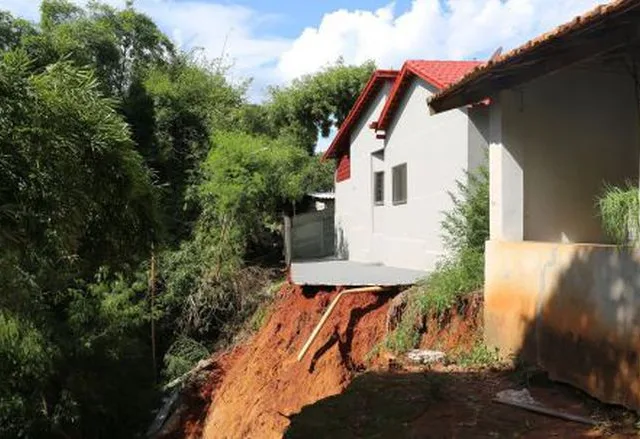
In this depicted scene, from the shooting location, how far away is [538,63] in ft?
24.0

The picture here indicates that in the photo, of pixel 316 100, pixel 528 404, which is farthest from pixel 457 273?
pixel 316 100

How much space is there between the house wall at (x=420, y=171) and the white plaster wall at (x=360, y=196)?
3.55 feet

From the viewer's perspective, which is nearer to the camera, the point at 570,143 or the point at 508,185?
the point at 508,185

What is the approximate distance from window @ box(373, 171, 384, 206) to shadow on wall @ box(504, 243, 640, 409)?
10399 mm

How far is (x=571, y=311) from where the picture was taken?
6.93 meters

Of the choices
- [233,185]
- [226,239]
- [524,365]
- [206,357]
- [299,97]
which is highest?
[299,97]

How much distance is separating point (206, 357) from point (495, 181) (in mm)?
9531

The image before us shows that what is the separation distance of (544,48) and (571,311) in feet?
8.55

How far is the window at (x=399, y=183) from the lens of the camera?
16.0 meters

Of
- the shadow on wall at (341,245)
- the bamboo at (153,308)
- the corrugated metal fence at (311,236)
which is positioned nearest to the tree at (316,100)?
the corrugated metal fence at (311,236)

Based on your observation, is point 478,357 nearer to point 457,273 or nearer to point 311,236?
point 457,273

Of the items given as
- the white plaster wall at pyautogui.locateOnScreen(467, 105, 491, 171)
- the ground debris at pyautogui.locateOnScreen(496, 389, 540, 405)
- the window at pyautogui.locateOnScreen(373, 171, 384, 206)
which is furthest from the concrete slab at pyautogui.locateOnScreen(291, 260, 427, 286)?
the ground debris at pyautogui.locateOnScreen(496, 389, 540, 405)

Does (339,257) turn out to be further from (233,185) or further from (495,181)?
(495,181)

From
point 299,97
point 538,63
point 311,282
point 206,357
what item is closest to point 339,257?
point 206,357
